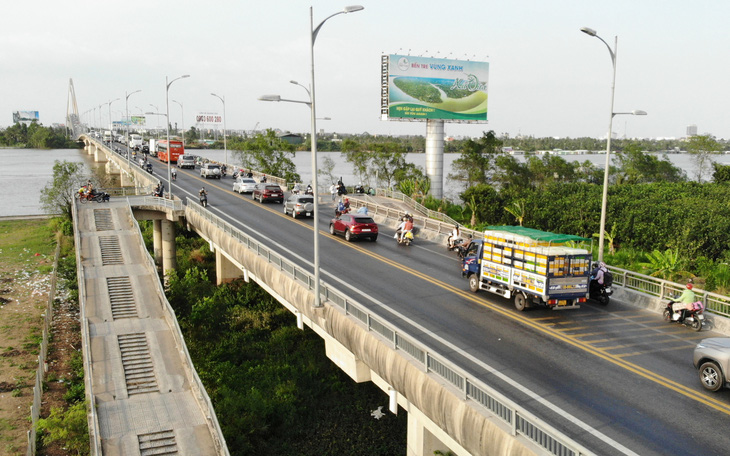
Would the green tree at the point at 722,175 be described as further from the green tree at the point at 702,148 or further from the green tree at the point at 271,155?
the green tree at the point at 271,155

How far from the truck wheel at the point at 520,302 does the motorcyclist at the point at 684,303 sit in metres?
4.12

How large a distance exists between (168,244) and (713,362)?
37296mm

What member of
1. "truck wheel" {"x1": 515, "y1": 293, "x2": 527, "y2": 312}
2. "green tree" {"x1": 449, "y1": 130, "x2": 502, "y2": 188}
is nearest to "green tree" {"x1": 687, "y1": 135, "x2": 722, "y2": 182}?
"green tree" {"x1": 449, "y1": 130, "x2": 502, "y2": 188}

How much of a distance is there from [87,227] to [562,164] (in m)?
62.6

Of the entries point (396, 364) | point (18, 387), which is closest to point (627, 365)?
point (396, 364)

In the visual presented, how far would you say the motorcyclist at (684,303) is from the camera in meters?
16.4

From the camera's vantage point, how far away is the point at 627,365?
13711 millimetres

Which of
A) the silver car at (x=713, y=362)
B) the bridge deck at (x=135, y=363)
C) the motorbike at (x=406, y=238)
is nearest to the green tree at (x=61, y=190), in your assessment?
the bridge deck at (x=135, y=363)

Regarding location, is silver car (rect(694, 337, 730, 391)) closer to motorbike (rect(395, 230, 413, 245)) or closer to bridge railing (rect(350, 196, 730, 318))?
bridge railing (rect(350, 196, 730, 318))

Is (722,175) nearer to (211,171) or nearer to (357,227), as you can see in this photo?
(357,227)

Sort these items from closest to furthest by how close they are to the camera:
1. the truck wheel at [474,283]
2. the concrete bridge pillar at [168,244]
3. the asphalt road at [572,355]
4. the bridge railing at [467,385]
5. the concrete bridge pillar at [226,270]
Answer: the bridge railing at [467,385] → the asphalt road at [572,355] → the truck wheel at [474,283] → the concrete bridge pillar at [226,270] → the concrete bridge pillar at [168,244]

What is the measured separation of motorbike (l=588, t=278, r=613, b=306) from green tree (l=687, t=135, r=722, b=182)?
71654 millimetres

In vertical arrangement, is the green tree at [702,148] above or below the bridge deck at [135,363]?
above

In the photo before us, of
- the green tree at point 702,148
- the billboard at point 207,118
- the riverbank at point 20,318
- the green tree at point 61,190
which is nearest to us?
the riverbank at point 20,318
